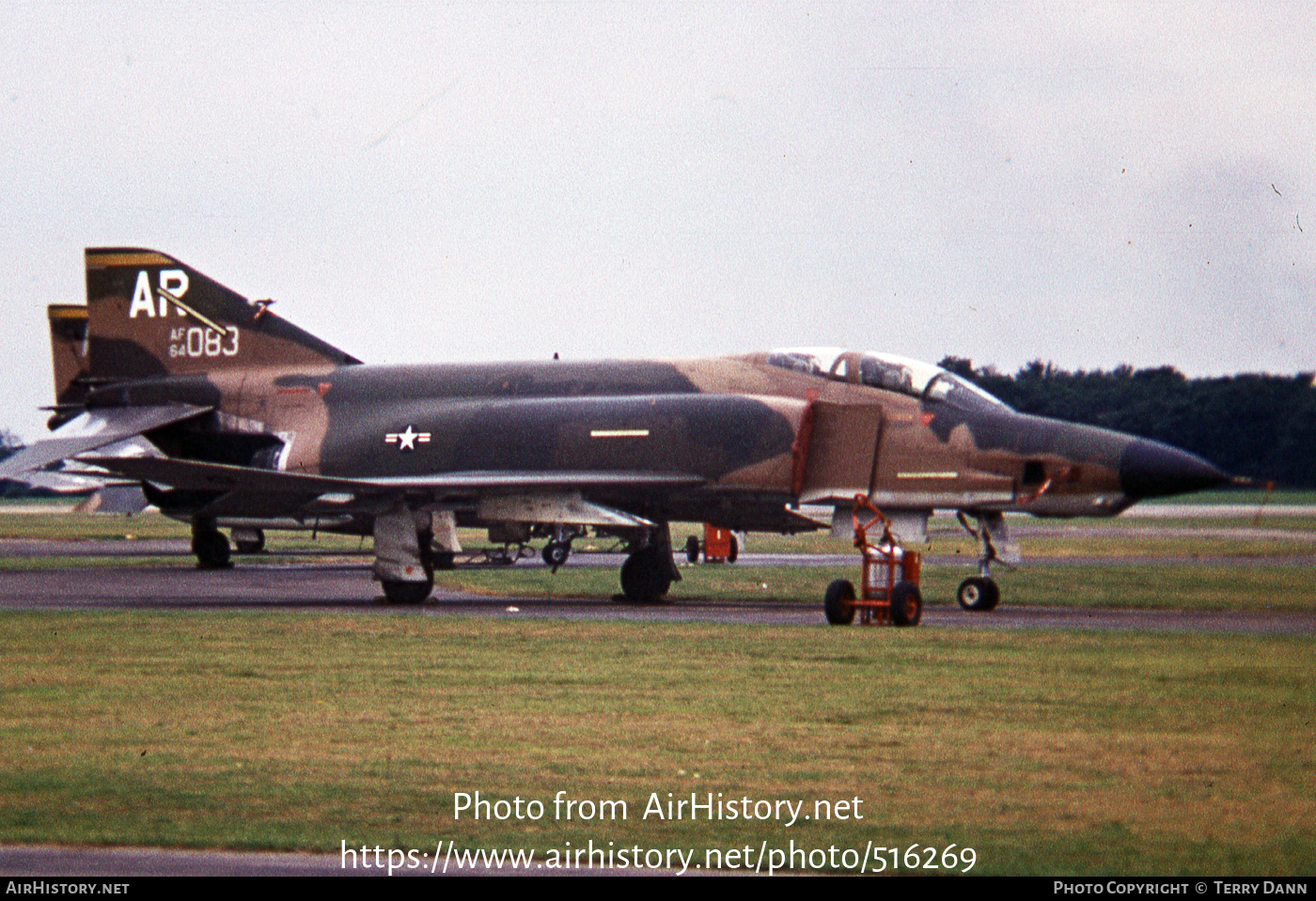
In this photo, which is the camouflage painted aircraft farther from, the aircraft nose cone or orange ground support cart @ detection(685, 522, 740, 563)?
orange ground support cart @ detection(685, 522, 740, 563)

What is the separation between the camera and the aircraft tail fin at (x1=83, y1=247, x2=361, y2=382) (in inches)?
1065

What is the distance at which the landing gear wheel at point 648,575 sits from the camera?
24.0 metres

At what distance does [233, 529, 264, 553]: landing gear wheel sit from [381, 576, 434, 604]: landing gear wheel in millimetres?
17035

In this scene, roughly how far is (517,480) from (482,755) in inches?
502

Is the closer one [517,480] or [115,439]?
[517,480]

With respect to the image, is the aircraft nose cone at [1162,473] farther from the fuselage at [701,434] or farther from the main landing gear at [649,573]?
the main landing gear at [649,573]

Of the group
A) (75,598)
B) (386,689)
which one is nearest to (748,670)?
(386,689)

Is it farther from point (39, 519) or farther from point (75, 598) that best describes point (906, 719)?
point (39, 519)

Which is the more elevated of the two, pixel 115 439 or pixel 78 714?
pixel 115 439

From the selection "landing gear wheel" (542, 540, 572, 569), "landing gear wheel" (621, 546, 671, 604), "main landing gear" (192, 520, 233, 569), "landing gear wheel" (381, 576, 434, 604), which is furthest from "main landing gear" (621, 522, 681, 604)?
"main landing gear" (192, 520, 233, 569)

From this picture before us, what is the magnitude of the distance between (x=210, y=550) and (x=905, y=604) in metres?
21.1

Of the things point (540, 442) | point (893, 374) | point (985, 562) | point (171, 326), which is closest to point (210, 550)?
point (171, 326)

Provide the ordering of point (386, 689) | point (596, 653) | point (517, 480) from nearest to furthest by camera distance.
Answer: point (386, 689) < point (596, 653) < point (517, 480)

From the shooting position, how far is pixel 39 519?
78750 mm
